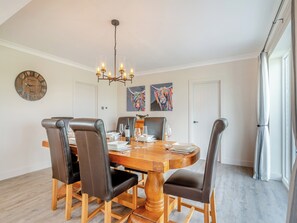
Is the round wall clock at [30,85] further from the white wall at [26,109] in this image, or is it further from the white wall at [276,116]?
the white wall at [276,116]

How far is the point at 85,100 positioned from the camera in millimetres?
4480

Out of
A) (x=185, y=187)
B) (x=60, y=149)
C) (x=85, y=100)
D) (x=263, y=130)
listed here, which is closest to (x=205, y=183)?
(x=185, y=187)

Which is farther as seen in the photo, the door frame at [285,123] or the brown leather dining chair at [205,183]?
the door frame at [285,123]

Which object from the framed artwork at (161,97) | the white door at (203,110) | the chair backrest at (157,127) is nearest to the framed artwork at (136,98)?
the framed artwork at (161,97)

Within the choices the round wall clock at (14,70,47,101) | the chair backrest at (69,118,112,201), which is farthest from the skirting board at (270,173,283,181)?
the round wall clock at (14,70,47,101)

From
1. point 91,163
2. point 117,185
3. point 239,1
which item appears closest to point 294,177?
point 117,185

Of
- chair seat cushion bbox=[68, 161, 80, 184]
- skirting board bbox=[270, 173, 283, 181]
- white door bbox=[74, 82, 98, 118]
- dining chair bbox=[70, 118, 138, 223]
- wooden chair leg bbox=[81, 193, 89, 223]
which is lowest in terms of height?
skirting board bbox=[270, 173, 283, 181]

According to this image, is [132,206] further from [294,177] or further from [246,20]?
[246,20]

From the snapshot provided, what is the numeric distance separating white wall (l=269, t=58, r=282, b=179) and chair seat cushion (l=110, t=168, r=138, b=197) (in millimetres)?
Answer: 2644

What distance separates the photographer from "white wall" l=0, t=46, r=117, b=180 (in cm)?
295

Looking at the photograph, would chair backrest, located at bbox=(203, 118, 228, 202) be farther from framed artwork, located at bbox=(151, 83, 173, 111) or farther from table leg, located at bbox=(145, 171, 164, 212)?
framed artwork, located at bbox=(151, 83, 173, 111)

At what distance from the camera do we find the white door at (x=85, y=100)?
14.0 feet

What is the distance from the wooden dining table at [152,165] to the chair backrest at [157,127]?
69cm

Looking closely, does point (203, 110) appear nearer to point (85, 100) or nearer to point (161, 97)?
point (161, 97)
